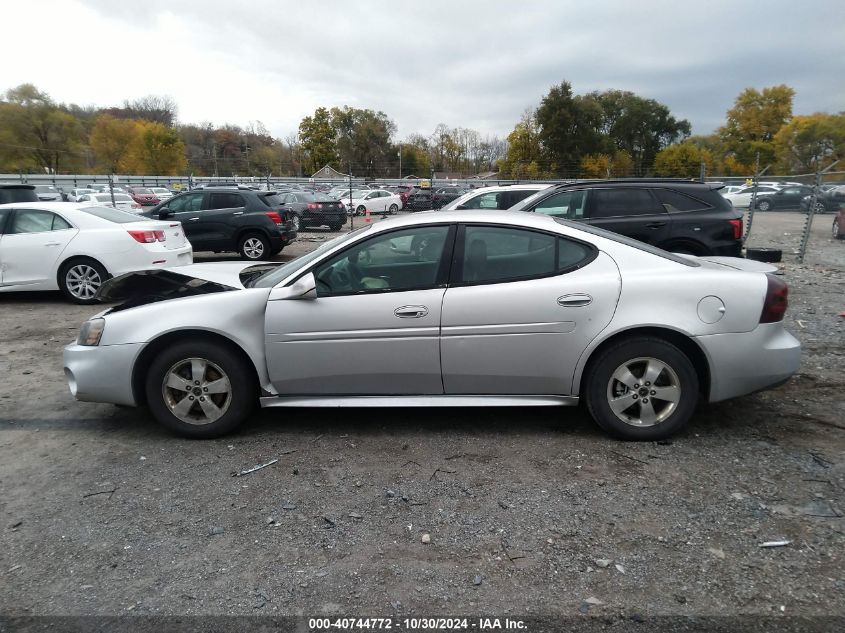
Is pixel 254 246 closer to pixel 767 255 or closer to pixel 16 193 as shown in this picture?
pixel 16 193

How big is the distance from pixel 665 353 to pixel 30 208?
29.6ft

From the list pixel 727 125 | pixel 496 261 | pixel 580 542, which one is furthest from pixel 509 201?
pixel 727 125

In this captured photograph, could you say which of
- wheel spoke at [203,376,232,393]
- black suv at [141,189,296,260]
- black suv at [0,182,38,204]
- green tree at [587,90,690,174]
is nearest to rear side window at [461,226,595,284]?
wheel spoke at [203,376,232,393]

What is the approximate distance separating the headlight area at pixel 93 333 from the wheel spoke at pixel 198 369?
0.69 meters

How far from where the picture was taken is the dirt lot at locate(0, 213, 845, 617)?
258 cm

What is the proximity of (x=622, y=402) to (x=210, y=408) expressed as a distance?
2768 mm

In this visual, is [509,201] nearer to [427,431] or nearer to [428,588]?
[427,431]

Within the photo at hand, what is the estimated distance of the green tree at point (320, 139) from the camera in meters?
80.4

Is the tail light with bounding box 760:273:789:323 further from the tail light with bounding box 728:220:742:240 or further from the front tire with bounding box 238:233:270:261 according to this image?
the front tire with bounding box 238:233:270:261

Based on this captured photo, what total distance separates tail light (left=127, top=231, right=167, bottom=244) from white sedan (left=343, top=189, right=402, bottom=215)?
22.7m

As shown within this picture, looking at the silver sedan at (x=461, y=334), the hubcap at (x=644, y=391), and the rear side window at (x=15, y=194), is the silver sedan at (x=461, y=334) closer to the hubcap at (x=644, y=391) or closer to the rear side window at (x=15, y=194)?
the hubcap at (x=644, y=391)

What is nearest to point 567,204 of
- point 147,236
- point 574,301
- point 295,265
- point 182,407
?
point 574,301

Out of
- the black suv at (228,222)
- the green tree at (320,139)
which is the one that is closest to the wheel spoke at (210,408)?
the black suv at (228,222)

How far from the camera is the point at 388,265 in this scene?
418 cm
